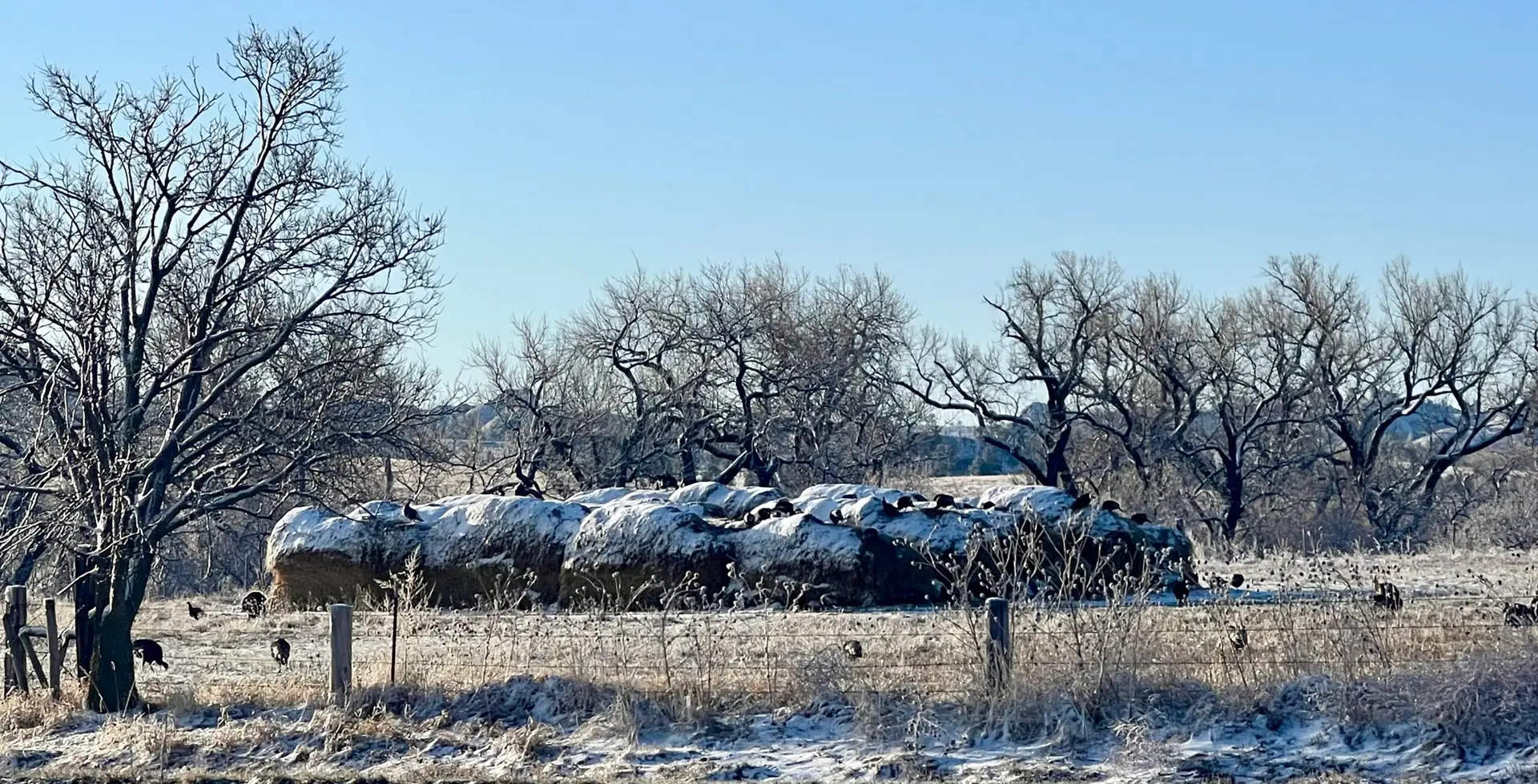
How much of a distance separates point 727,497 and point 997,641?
13.2 meters

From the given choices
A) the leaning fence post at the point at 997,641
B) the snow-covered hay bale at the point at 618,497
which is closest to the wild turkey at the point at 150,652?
the snow-covered hay bale at the point at 618,497

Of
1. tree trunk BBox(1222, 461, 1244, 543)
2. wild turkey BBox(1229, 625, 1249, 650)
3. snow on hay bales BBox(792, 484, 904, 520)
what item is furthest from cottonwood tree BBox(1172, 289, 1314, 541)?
wild turkey BBox(1229, 625, 1249, 650)

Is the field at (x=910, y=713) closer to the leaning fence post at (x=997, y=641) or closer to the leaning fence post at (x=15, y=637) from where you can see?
the leaning fence post at (x=997, y=641)

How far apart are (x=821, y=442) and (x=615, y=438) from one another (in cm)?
544

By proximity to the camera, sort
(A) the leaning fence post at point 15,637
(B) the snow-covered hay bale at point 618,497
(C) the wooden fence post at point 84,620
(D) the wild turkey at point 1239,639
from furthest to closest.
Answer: (B) the snow-covered hay bale at point 618,497, (A) the leaning fence post at point 15,637, (C) the wooden fence post at point 84,620, (D) the wild turkey at point 1239,639

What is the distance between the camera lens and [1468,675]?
34.9ft

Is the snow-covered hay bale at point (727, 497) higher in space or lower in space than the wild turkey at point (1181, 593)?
higher

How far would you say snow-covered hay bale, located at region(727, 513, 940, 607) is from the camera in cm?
1975

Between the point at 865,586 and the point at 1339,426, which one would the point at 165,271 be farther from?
the point at 1339,426

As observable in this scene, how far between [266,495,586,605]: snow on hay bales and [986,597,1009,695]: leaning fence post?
1075 cm

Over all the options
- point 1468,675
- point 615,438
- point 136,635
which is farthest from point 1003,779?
point 615,438

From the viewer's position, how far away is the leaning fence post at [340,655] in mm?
12500

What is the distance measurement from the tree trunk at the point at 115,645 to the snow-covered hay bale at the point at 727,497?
11074 mm

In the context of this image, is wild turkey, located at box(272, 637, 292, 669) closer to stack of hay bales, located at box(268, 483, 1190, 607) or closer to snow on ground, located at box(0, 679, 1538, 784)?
snow on ground, located at box(0, 679, 1538, 784)
